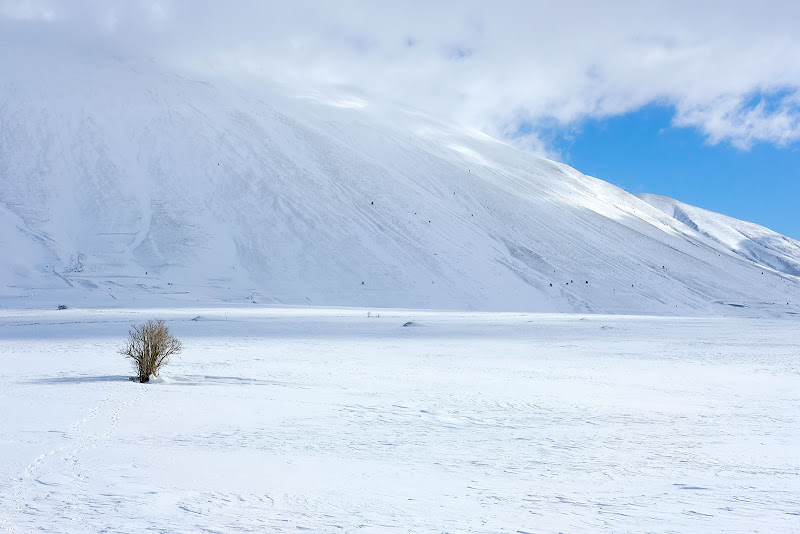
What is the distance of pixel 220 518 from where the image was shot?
4512 millimetres

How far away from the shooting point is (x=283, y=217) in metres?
45.5

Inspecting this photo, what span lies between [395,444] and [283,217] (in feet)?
130

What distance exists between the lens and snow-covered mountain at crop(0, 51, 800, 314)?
126 ft

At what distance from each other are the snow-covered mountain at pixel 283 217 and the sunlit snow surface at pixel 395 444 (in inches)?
913

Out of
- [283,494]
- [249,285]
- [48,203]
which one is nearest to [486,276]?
[249,285]

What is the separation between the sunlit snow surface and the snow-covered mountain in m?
23.2

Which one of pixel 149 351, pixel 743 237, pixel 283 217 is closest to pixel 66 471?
pixel 149 351

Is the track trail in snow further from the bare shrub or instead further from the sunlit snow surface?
the bare shrub

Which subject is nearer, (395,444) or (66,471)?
(66,471)

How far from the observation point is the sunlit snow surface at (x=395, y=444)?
184 inches

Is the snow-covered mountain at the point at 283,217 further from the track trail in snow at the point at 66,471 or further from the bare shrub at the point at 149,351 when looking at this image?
the track trail in snow at the point at 66,471

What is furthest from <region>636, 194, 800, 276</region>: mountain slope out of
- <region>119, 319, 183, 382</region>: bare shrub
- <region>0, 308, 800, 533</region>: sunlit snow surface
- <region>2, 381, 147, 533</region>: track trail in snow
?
<region>2, 381, 147, 533</region>: track trail in snow

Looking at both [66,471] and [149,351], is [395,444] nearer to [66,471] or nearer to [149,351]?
[66,471]

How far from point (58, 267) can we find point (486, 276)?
25892 mm
